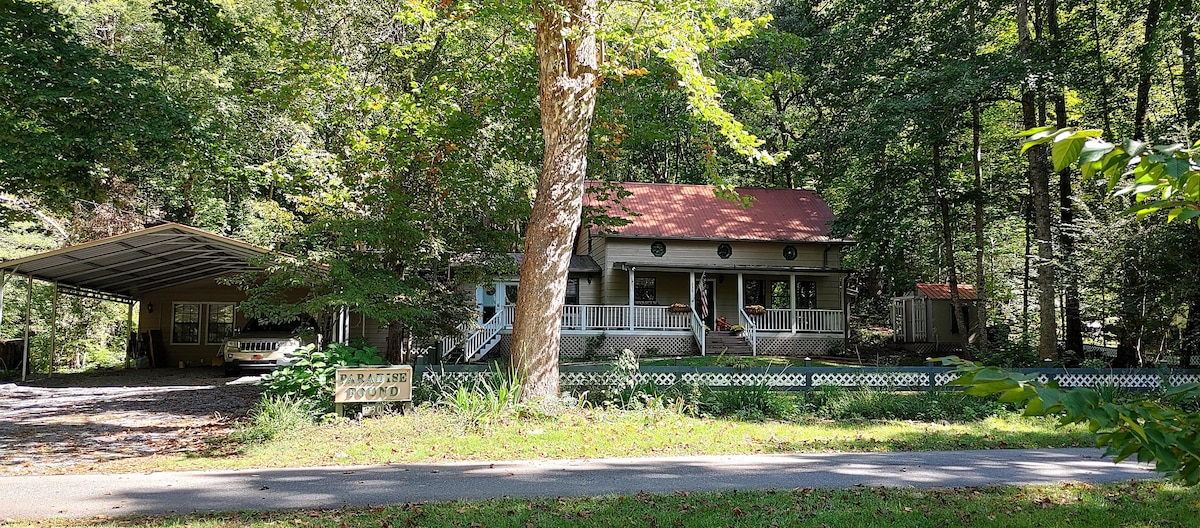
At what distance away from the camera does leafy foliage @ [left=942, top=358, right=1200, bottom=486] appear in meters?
1.77

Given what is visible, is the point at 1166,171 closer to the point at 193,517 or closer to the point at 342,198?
the point at 193,517

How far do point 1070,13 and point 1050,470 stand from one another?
59.1ft

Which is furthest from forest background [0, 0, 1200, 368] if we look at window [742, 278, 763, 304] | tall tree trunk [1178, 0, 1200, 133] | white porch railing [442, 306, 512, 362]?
white porch railing [442, 306, 512, 362]

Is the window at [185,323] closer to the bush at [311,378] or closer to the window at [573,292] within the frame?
the window at [573,292]

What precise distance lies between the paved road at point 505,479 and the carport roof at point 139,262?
275 inches

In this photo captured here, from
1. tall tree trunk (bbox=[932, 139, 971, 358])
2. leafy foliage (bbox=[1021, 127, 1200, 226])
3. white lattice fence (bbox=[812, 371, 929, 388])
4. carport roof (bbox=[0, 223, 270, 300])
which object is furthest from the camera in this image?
tall tree trunk (bbox=[932, 139, 971, 358])

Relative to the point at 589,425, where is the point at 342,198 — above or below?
above

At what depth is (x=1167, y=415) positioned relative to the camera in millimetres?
2027

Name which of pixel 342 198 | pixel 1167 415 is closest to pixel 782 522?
pixel 1167 415

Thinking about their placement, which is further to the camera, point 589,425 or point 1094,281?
point 1094,281

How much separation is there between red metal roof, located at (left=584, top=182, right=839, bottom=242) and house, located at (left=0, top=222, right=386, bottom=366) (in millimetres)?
10272

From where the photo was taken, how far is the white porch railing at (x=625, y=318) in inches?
981

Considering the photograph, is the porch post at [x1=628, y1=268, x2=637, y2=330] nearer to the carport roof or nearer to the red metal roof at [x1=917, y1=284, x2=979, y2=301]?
the red metal roof at [x1=917, y1=284, x2=979, y2=301]

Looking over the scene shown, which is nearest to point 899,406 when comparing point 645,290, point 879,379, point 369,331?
point 879,379
